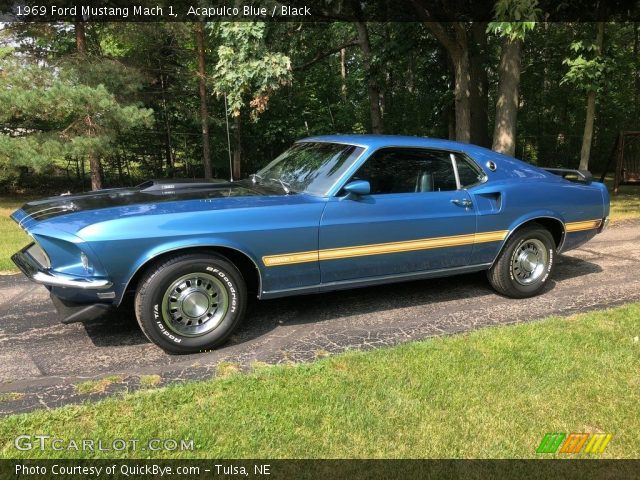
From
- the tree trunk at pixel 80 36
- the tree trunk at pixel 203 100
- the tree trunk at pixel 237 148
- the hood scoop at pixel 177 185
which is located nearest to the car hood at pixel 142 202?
the hood scoop at pixel 177 185

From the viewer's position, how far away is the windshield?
177 inches

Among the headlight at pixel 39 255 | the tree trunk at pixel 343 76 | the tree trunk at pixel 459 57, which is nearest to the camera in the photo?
the headlight at pixel 39 255

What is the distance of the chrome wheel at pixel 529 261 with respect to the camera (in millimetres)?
5317

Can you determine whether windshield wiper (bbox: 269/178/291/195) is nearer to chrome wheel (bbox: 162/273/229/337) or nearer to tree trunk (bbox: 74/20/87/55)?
chrome wheel (bbox: 162/273/229/337)

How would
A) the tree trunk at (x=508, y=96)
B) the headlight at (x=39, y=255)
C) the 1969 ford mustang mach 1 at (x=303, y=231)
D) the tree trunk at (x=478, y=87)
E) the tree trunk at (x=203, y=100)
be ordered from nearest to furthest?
the 1969 ford mustang mach 1 at (x=303, y=231)
the headlight at (x=39, y=255)
the tree trunk at (x=508, y=96)
the tree trunk at (x=478, y=87)
the tree trunk at (x=203, y=100)

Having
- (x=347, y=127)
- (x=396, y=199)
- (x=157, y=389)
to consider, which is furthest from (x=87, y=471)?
(x=347, y=127)

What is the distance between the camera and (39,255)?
4039 mm

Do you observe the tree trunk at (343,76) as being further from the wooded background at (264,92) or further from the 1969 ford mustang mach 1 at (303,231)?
the 1969 ford mustang mach 1 at (303,231)

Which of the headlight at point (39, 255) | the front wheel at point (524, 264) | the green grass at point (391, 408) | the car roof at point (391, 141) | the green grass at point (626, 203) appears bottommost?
the green grass at point (391, 408)

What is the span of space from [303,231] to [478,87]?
12717 millimetres

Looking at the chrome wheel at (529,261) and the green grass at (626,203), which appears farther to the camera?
the green grass at (626,203)

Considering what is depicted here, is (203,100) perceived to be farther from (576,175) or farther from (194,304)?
(194,304)

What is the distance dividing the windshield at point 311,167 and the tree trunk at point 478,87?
1075cm

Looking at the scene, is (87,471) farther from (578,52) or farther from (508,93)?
(578,52)
